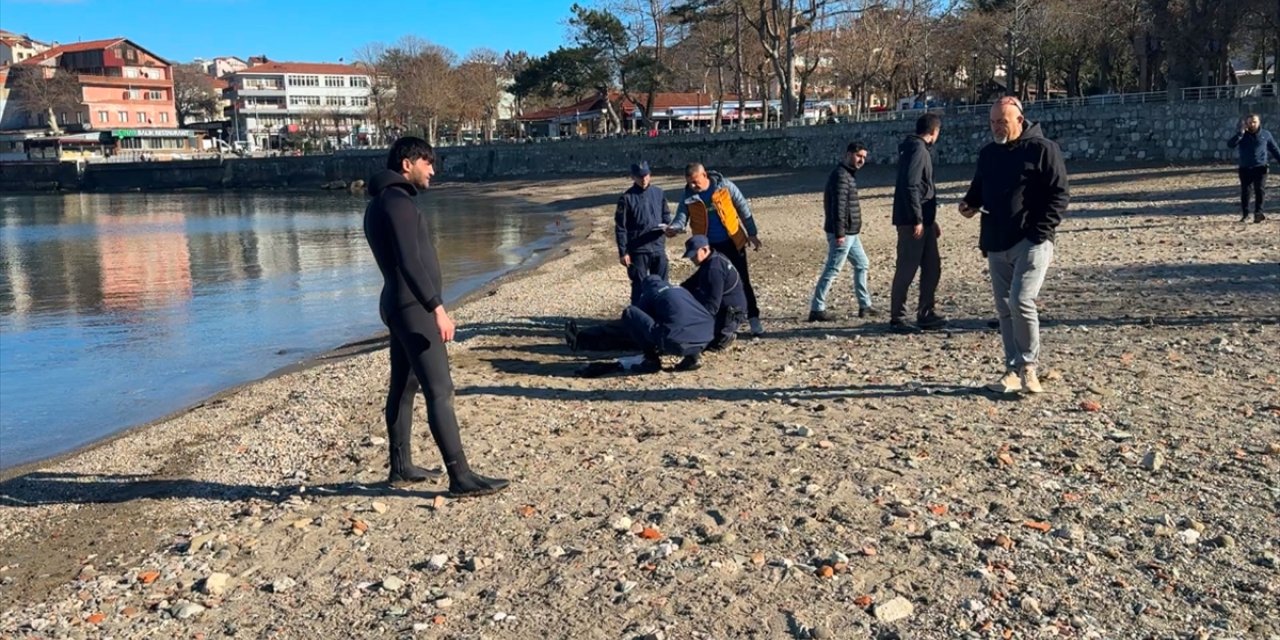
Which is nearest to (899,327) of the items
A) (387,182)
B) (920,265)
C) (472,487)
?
(920,265)

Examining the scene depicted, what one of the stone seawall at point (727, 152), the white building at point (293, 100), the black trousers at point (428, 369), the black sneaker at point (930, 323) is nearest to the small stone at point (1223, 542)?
the black trousers at point (428, 369)

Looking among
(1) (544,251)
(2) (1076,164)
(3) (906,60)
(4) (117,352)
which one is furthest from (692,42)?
(4) (117,352)

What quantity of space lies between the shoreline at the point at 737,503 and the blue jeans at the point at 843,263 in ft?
1.51

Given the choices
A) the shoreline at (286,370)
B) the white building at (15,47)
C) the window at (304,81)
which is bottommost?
the shoreline at (286,370)

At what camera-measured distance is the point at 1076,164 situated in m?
34.8

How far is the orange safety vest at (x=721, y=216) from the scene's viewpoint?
8.91 meters

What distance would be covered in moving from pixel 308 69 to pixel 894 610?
→ 137 meters

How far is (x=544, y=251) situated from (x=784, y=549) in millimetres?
21117

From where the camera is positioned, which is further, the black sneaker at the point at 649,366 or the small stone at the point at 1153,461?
the black sneaker at the point at 649,366

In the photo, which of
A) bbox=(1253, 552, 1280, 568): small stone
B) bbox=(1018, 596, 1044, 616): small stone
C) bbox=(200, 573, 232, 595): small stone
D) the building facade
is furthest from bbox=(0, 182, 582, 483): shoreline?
the building facade

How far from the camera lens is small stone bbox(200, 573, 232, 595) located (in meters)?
4.59

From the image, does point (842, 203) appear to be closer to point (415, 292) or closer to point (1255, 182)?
point (415, 292)

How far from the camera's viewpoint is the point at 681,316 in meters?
7.90

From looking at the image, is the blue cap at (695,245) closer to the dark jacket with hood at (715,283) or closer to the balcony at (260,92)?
the dark jacket with hood at (715,283)
